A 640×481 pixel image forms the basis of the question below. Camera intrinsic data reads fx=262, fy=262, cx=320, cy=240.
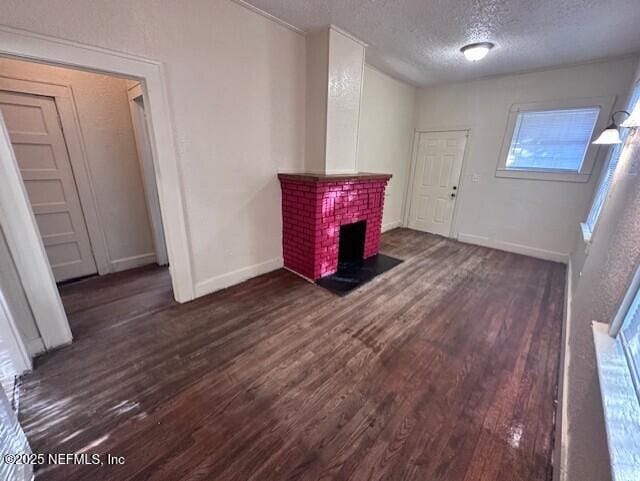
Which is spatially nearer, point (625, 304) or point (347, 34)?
point (625, 304)

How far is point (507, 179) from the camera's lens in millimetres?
4199

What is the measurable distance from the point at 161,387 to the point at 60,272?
2294mm

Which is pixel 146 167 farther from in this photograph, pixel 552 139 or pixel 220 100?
pixel 552 139

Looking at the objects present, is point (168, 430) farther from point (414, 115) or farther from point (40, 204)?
point (414, 115)

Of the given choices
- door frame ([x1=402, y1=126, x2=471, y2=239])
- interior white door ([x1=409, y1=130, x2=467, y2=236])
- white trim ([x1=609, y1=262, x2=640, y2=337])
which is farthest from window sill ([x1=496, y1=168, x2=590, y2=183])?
white trim ([x1=609, y1=262, x2=640, y2=337])

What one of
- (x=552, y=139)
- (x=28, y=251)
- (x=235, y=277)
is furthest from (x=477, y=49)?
(x=28, y=251)

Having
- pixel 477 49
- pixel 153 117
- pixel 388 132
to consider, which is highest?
pixel 477 49

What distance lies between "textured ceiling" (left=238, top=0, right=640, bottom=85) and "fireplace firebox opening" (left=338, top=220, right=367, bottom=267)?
2181mm

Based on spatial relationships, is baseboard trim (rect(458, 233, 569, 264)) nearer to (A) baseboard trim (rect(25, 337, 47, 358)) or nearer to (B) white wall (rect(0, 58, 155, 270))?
(B) white wall (rect(0, 58, 155, 270))

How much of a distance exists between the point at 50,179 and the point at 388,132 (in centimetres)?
466

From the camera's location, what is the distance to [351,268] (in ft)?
11.5

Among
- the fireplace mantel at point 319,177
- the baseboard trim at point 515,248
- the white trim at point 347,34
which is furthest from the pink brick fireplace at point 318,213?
the baseboard trim at point 515,248

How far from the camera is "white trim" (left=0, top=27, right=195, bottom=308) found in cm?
158

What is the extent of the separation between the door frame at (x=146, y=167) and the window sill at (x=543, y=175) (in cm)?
506
